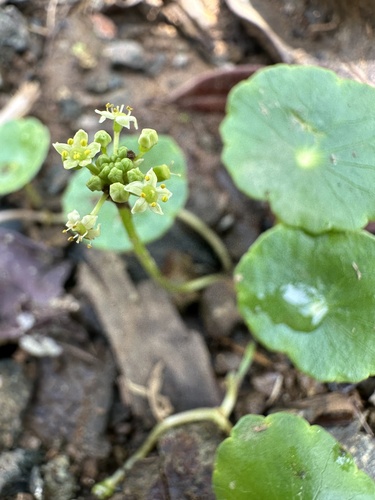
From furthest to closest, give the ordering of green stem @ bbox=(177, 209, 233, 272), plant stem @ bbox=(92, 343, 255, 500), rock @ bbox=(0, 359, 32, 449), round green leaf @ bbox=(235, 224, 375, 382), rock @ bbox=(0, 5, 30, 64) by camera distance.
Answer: rock @ bbox=(0, 5, 30, 64)
green stem @ bbox=(177, 209, 233, 272)
rock @ bbox=(0, 359, 32, 449)
plant stem @ bbox=(92, 343, 255, 500)
round green leaf @ bbox=(235, 224, 375, 382)

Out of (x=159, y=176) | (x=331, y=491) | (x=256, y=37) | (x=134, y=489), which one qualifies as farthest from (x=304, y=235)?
(x=256, y=37)

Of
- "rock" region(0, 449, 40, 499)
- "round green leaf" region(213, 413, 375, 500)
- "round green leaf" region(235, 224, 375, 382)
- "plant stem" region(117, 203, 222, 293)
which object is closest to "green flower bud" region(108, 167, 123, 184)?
"plant stem" region(117, 203, 222, 293)

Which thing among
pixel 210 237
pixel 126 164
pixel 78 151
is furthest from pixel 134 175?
pixel 210 237

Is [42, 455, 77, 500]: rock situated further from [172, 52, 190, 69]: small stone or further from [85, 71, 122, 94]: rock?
[172, 52, 190, 69]: small stone

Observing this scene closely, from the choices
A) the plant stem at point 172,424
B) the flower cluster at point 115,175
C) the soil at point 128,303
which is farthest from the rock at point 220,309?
the flower cluster at point 115,175

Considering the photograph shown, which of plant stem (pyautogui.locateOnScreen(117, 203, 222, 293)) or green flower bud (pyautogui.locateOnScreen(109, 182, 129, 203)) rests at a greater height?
green flower bud (pyautogui.locateOnScreen(109, 182, 129, 203))
